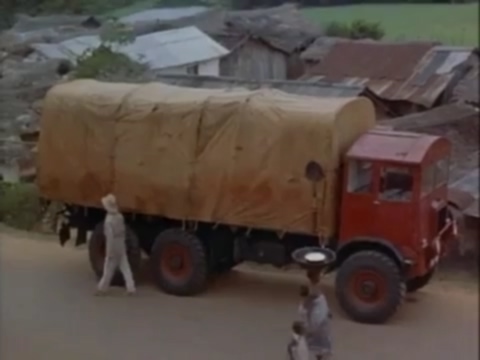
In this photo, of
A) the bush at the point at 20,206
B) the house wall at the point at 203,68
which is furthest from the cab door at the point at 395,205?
the bush at the point at 20,206

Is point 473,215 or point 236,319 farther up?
point 473,215

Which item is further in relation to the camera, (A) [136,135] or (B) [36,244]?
(B) [36,244]

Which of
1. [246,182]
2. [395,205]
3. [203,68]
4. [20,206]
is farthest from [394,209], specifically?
[20,206]

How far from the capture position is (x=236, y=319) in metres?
1.66

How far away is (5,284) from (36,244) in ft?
0.48

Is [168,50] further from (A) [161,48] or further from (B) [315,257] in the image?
(B) [315,257]

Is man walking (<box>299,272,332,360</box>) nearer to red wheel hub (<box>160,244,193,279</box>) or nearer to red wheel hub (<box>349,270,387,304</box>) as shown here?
red wheel hub (<box>349,270,387,304</box>)

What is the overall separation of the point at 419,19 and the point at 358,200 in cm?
25

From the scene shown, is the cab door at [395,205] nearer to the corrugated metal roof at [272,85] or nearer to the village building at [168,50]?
the corrugated metal roof at [272,85]

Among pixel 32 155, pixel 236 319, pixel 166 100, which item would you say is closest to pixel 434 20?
pixel 166 100

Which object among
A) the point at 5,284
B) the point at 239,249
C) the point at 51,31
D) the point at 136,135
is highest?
the point at 51,31

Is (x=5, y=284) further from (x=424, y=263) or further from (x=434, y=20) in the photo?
(x=434, y=20)

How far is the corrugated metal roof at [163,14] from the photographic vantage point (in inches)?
63.9

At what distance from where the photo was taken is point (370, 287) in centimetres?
154
